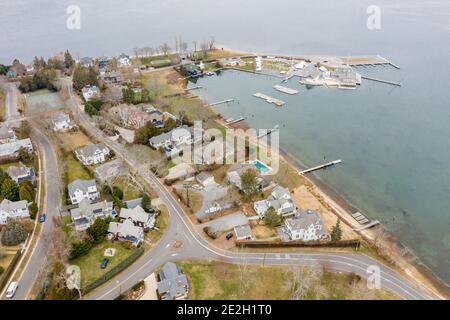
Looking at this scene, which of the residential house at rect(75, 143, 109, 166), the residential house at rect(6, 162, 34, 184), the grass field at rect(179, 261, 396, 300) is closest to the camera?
the grass field at rect(179, 261, 396, 300)

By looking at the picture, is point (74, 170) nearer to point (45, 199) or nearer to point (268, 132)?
point (45, 199)

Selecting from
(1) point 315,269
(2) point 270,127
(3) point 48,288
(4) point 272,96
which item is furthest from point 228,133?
(3) point 48,288

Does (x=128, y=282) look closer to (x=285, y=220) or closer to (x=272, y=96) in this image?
(x=285, y=220)

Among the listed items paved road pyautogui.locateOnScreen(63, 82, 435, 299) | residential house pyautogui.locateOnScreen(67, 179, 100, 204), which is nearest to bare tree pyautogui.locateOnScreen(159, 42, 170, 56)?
residential house pyautogui.locateOnScreen(67, 179, 100, 204)

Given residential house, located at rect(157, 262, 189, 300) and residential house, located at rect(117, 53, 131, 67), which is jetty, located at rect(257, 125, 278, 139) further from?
residential house, located at rect(117, 53, 131, 67)

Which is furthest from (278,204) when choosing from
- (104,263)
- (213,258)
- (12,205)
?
(12,205)
